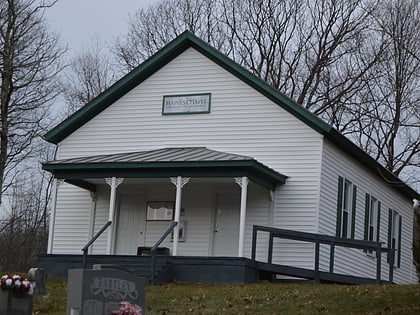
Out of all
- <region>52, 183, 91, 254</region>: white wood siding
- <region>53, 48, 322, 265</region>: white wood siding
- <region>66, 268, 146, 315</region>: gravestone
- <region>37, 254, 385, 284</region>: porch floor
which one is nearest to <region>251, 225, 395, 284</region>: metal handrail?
<region>37, 254, 385, 284</region>: porch floor

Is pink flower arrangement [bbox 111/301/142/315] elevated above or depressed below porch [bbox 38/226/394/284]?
below

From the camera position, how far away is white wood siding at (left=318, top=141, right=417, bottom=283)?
27750 millimetres

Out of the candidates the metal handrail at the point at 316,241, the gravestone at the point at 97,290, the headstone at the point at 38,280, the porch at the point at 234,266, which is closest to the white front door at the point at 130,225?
the porch at the point at 234,266

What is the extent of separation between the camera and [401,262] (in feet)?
117

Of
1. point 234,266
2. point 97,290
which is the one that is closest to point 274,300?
point 234,266

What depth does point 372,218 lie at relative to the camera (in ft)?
105

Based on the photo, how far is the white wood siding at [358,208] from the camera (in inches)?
1093

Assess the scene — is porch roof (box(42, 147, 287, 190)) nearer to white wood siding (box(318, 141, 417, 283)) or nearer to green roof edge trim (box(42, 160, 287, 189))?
green roof edge trim (box(42, 160, 287, 189))

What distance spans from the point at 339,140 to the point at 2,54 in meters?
16.4

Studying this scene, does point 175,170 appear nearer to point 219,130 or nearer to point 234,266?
point 219,130

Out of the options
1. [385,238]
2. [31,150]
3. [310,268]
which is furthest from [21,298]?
[31,150]

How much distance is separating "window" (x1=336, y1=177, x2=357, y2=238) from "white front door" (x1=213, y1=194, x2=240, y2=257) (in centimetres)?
307

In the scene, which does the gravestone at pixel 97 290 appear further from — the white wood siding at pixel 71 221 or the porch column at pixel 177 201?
the white wood siding at pixel 71 221

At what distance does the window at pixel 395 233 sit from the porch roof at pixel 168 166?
26.4 ft
